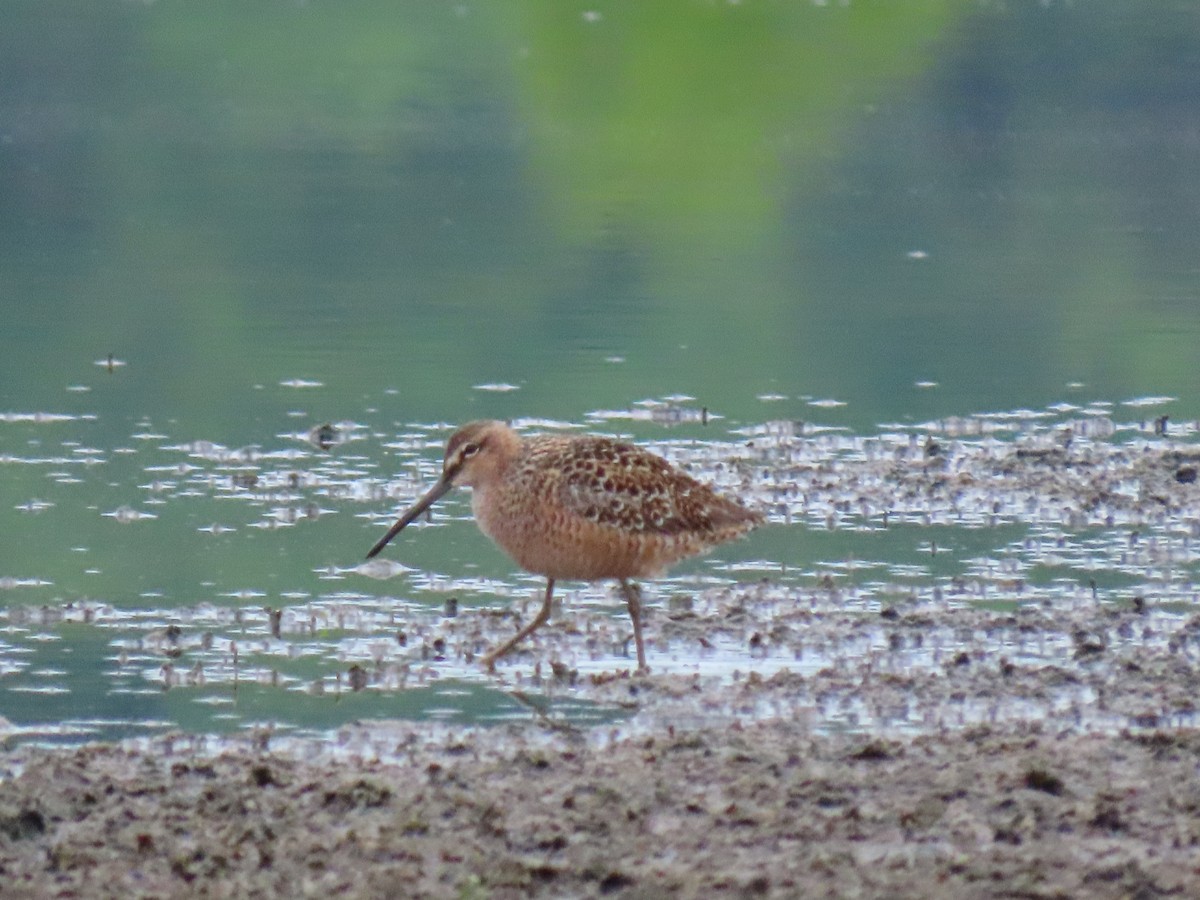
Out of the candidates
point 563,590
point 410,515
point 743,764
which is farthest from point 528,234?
point 743,764

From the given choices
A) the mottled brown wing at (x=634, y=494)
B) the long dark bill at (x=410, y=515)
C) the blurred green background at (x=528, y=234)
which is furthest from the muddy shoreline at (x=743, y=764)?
the blurred green background at (x=528, y=234)

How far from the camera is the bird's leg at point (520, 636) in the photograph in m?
8.94

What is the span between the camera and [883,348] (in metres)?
17.2

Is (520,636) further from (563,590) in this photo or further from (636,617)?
(563,590)

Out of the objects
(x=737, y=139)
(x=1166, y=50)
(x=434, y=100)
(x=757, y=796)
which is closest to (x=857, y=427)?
(x=757, y=796)

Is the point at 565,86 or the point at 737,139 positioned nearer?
the point at 737,139

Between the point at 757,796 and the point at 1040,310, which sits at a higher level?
the point at 1040,310

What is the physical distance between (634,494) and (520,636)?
784 millimetres

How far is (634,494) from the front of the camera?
941 cm

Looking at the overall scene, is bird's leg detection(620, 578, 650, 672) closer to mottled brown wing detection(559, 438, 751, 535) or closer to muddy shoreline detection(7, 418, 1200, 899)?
muddy shoreline detection(7, 418, 1200, 899)

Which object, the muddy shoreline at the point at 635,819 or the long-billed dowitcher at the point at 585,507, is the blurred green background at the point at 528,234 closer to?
the long-billed dowitcher at the point at 585,507

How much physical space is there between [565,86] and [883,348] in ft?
78.6

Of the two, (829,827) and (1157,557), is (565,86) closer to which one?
(1157,557)

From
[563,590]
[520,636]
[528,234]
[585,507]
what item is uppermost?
[528,234]
